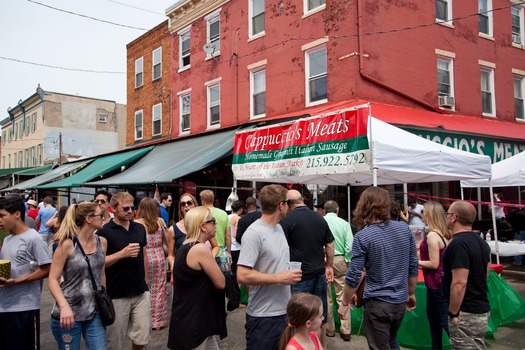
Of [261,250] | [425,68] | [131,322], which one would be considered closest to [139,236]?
[131,322]

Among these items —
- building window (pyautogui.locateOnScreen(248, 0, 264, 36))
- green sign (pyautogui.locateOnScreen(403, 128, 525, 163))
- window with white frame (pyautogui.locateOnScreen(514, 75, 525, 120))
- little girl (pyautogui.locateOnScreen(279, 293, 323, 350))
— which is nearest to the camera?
little girl (pyautogui.locateOnScreen(279, 293, 323, 350))

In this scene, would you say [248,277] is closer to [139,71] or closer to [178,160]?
[178,160]

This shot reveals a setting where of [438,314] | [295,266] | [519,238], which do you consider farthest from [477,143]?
[295,266]

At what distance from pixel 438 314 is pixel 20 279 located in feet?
13.0

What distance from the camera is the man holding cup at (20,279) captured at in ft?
11.8

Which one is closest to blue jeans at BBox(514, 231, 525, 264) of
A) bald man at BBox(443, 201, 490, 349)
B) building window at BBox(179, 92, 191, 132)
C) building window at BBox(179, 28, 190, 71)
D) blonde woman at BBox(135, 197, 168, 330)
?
bald man at BBox(443, 201, 490, 349)

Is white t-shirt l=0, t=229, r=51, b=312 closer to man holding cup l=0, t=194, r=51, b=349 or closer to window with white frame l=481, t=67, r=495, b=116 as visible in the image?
man holding cup l=0, t=194, r=51, b=349

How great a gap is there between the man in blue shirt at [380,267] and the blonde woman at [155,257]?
9.97ft

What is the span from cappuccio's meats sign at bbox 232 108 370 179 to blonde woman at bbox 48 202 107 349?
4.44 metres

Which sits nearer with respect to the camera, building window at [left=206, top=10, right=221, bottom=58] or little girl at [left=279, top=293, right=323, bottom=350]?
little girl at [left=279, top=293, right=323, bottom=350]

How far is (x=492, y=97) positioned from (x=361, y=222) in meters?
15.1

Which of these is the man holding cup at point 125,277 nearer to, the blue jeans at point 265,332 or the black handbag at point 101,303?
the black handbag at point 101,303

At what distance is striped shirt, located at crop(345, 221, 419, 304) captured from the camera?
11.8 feet

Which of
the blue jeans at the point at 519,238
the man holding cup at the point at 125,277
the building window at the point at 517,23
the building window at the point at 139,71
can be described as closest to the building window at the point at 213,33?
the building window at the point at 139,71
